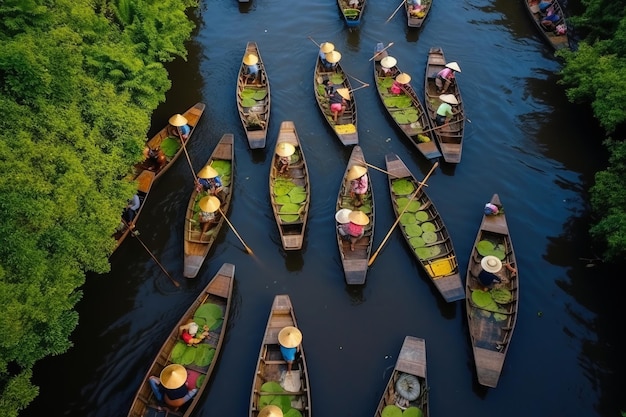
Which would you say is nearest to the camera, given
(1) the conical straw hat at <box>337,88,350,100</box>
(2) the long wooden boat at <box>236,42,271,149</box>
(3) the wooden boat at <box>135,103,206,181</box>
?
(3) the wooden boat at <box>135,103,206,181</box>

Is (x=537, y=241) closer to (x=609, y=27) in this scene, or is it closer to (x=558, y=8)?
(x=609, y=27)

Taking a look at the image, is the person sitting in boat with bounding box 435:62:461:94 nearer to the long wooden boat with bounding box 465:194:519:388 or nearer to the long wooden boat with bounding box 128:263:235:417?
the long wooden boat with bounding box 465:194:519:388

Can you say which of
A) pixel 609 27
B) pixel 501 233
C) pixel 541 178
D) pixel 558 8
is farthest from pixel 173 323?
pixel 558 8

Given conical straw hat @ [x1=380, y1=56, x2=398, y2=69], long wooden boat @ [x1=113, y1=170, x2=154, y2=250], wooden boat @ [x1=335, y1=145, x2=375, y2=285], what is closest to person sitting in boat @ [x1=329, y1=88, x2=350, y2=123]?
wooden boat @ [x1=335, y1=145, x2=375, y2=285]

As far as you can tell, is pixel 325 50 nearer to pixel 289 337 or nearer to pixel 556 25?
pixel 556 25

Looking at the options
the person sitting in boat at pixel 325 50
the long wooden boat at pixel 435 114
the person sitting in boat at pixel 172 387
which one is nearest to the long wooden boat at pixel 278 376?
the person sitting in boat at pixel 172 387

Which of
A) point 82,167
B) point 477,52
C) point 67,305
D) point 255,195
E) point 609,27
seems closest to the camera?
point 67,305

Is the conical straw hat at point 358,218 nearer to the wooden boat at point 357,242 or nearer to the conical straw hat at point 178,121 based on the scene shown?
the wooden boat at point 357,242
